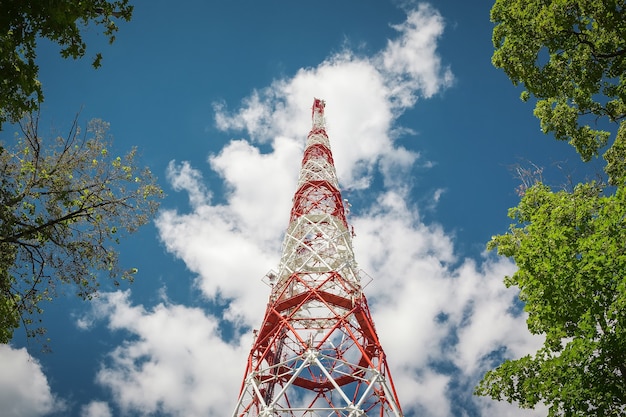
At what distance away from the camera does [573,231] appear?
8.74 metres

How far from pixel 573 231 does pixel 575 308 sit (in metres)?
1.83

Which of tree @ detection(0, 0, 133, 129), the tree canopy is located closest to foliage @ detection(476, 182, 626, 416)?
the tree canopy

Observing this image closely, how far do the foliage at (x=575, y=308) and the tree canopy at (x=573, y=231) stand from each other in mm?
19

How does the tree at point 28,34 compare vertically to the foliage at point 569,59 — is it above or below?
below

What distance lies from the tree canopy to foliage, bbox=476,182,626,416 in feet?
0.06

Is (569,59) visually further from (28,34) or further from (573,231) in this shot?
(28,34)

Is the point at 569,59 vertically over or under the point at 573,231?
over

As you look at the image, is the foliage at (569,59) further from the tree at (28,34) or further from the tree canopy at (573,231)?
the tree at (28,34)

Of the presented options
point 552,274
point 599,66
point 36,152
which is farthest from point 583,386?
point 36,152

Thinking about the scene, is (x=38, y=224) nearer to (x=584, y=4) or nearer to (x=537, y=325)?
(x=537, y=325)

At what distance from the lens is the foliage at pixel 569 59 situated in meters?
8.80

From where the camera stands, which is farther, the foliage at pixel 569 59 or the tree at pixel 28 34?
the foliage at pixel 569 59

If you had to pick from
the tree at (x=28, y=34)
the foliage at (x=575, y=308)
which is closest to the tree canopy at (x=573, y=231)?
the foliage at (x=575, y=308)

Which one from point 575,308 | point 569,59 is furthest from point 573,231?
point 569,59
